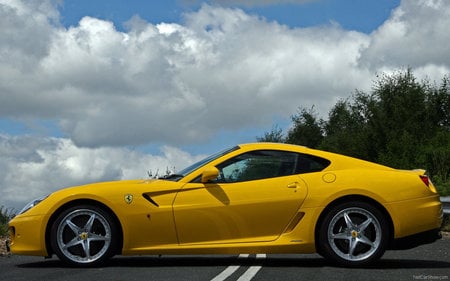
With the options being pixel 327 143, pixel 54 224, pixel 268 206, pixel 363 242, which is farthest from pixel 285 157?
pixel 327 143

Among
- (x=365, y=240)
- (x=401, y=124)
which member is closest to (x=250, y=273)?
(x=365, y=240)

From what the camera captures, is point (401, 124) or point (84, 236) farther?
point (401, 124)

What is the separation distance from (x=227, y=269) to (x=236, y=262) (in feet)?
2.57

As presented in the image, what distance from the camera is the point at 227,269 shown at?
7.46 meters

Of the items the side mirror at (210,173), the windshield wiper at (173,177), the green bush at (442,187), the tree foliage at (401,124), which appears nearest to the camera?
the side mirror at (210,173)

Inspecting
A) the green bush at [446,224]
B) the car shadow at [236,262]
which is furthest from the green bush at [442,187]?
the car shadow at [236,262]

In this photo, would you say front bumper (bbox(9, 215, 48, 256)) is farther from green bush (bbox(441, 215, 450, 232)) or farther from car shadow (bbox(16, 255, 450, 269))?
green bush (bbox(441, 215, 450, 232))

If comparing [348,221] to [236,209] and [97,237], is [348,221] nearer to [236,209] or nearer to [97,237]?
[236,209]

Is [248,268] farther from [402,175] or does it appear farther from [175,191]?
[402,175]

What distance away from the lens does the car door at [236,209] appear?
303 inches

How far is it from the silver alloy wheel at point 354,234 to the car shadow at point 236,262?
0.20m

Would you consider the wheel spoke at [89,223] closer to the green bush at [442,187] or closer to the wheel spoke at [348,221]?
the wheel spoke at [348,221]

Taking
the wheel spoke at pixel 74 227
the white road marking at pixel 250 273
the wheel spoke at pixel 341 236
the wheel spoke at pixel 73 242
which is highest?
the wheel spoke at pixel 74 227

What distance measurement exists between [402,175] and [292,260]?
5.74 ft
